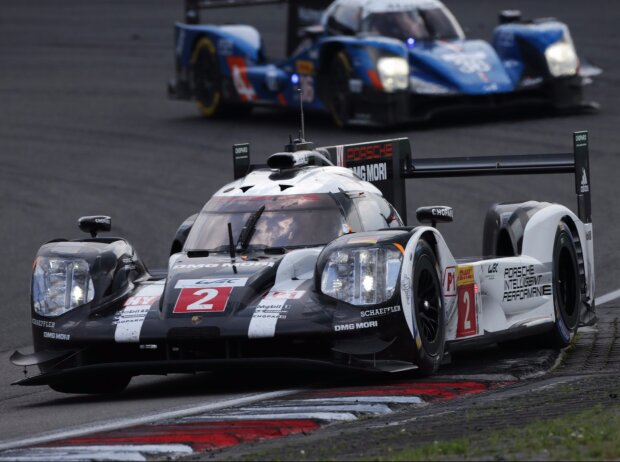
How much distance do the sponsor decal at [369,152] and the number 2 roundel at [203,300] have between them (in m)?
3.10

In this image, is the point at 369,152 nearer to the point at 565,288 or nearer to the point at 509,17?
the point at 565,288

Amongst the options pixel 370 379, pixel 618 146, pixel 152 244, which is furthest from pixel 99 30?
pixel 370 379

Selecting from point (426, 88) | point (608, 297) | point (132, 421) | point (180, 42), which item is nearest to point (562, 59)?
point (426, 88)

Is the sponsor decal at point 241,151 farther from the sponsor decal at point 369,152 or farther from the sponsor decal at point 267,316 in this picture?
the sponsor decal at point 267,316

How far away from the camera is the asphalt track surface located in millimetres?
9828

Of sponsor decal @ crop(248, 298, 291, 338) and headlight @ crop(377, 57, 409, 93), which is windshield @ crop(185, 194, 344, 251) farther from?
headlight @ crop(377, 57, 409, 93)

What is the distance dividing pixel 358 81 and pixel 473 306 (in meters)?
11.6

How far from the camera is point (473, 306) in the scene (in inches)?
381

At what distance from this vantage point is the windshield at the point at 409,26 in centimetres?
2153

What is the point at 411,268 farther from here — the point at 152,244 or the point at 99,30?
the point at 99,30

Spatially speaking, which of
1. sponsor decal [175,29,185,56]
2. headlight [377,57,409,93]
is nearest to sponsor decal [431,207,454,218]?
headlight [377,57,409,93]

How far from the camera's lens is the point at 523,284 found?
10.3 m

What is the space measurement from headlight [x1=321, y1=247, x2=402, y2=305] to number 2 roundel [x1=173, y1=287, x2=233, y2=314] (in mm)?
545

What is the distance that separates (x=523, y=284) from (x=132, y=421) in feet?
11.3
